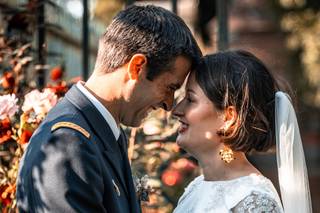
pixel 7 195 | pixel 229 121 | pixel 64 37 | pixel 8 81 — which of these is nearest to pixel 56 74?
pixel 8 81

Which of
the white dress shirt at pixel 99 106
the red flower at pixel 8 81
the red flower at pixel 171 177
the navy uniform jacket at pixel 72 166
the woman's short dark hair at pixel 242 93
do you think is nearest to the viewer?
the navy uniform jacket at pixel 72 166

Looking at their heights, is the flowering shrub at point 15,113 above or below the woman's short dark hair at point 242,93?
below

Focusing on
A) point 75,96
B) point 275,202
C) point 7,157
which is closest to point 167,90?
point 75,96

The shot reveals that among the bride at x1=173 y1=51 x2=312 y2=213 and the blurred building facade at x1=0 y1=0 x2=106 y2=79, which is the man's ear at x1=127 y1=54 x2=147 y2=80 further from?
the blurred building facade at x1=0 y1=0 x2=106 y2=79

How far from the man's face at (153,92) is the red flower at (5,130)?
78cm

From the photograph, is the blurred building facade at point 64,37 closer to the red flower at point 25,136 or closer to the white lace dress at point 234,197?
the red flower at point 25,136

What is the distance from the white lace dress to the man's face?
0.46 m

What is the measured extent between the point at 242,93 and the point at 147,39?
1.95ft

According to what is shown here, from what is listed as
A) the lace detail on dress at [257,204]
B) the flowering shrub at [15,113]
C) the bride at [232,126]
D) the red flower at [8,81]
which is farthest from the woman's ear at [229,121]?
the red flower at [8,81]

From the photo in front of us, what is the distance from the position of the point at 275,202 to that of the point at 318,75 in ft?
39.2

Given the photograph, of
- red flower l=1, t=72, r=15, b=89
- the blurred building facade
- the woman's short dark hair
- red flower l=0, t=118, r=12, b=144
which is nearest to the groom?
the woman's short dark hair

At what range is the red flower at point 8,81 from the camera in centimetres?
374

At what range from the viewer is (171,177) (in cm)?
482

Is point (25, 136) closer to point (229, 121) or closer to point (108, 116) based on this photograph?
point (108, 116)
